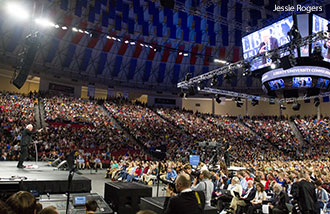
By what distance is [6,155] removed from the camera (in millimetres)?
14305

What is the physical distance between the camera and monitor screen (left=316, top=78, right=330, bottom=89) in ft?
60.3

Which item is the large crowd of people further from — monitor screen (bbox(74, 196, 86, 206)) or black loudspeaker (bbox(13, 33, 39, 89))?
black loudspeaker (bbox(13, 33, 39, 89))

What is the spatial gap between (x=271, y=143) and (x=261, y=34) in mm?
13968

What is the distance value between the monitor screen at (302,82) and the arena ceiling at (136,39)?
30.1 feet

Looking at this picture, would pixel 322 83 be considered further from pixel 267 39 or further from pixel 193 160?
pixel 193 160

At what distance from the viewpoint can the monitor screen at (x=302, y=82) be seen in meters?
18.3

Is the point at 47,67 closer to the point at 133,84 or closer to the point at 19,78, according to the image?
the point at 133,84

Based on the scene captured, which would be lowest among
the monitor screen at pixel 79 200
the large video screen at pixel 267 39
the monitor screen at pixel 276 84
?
the monitor screen at pixel 79 200

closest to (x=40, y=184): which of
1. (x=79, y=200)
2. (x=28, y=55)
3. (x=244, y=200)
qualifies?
(x=79, y=200)

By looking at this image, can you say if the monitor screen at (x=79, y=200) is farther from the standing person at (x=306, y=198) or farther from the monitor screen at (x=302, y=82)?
the monitor screen at (x=302, y=82)

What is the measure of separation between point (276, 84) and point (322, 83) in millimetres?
3227

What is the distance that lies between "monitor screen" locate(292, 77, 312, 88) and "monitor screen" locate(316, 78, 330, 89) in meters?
0.65

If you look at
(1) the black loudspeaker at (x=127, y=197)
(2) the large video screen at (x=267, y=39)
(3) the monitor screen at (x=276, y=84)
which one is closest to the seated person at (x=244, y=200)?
(1) the black loudspeaker at (x=127, y=197)

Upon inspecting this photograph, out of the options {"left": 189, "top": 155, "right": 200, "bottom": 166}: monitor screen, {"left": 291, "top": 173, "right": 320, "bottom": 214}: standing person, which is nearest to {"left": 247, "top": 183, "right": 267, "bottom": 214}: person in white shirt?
{"left": 291, "top": 173, "right": 320, "bottom": 214}: standing person
